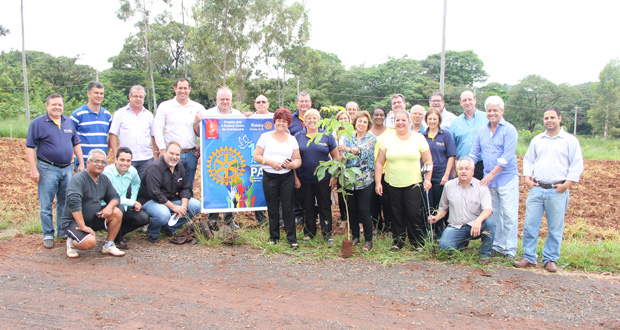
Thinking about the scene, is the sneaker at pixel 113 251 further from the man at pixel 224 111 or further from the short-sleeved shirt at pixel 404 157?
the short-sleeved shirt at pixel 404 157

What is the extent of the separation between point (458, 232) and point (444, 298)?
132 cm

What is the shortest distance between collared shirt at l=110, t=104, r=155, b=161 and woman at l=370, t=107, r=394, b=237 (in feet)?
10.7

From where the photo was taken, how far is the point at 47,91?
33625 millimetres

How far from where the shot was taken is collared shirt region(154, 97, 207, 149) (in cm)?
620

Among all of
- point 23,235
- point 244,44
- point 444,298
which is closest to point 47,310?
point 23,235

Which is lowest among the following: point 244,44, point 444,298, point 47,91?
point 444,298

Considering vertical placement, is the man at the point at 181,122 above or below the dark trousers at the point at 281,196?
above

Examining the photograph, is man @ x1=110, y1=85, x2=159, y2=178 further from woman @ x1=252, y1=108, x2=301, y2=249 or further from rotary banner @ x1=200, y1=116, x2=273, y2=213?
woman @ x1=252, y1=108, x2=301, y2=249

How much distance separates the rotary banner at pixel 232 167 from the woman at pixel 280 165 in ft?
2.78

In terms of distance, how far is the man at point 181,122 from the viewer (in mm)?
6203

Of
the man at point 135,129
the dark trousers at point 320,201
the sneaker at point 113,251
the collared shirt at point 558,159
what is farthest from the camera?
the man at point 135,129

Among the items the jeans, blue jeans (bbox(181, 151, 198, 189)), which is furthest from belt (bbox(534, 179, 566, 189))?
blue jeans (bbox(181, 151, 198, 189))

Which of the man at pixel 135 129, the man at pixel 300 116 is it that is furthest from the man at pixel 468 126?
the man at pixel 135 129

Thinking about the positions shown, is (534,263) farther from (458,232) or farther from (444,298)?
(444,298)
